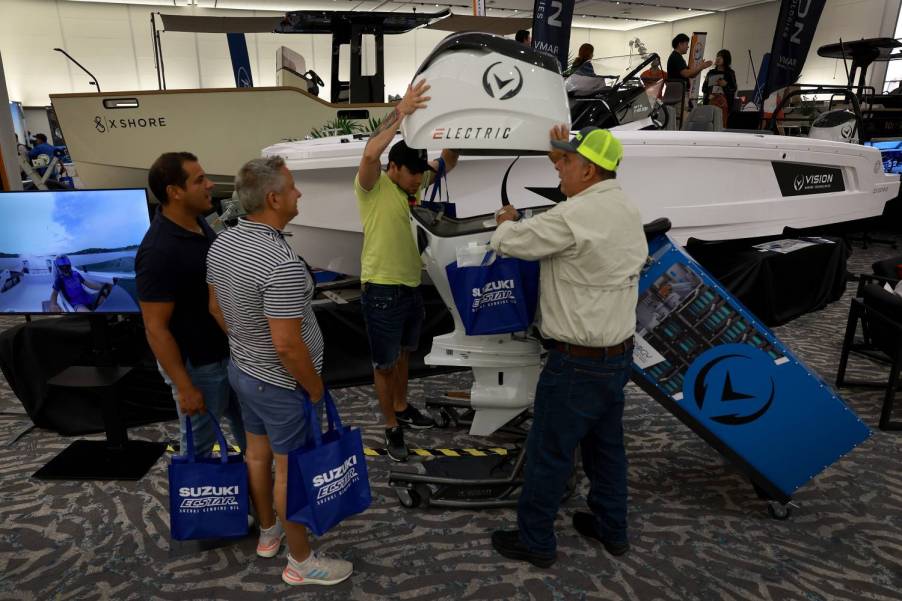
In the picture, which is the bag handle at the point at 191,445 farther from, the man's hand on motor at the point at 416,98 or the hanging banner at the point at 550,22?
the hanging banner at the point at 550,22

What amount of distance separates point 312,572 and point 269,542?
241 millimetres

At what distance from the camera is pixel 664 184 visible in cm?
366

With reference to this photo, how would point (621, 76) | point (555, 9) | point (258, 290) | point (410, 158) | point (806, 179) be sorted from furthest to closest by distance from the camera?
1. point (555, 9)
2. point (806, 179)
3. point (621, 76)
4. point (410, 158)
5. point (258, 290)

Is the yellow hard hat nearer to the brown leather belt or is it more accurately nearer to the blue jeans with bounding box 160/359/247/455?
the brown leather belt

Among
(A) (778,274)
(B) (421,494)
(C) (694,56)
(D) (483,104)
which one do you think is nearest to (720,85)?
(C) (694,56)

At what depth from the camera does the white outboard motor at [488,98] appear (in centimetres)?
193

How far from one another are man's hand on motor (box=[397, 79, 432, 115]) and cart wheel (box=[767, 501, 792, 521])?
201 centimetres

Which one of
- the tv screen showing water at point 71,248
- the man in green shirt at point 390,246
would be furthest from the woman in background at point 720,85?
the tv screen showing water at point 71,248

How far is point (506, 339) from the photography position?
7.08ft

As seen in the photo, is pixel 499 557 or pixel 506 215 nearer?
pixel 506 215

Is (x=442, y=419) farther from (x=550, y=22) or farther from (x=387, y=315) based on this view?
(x=550, y=22)

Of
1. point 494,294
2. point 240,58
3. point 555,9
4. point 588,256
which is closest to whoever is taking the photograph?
point 588,256

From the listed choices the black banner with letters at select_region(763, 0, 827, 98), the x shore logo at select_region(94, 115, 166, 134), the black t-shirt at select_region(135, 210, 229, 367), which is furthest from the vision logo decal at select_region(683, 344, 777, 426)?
the black banner with letters at select_region(763, 0, 827, 98)

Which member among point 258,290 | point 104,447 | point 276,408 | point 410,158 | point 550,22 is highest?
point 550,22
